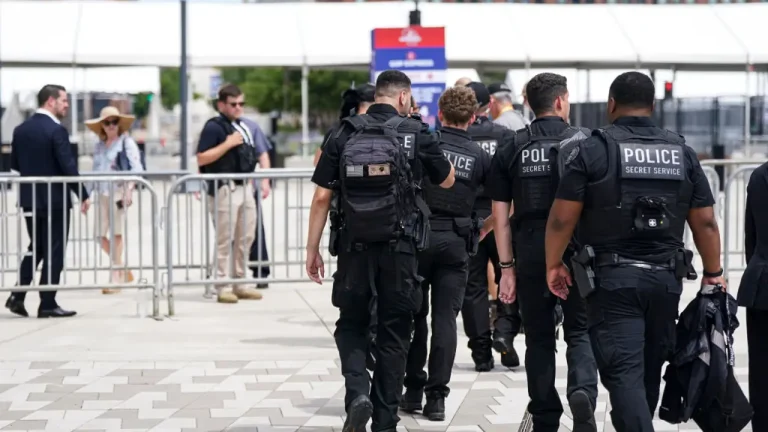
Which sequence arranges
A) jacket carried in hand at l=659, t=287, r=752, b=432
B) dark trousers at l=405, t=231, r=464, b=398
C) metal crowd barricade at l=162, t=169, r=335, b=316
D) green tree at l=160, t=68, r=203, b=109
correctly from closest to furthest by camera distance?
jacket carried in hand at l=659, t=287, r=752, b=432 → dark trousers at l=405, t=231, r=464, b=398 → metal crowd barricade at l=162, t=169, r=335, b=316 → green tree at l=160, t=68, r=203, b=109

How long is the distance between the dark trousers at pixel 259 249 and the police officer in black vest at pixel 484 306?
A: 3331 millimetres

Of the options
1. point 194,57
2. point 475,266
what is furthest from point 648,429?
point 194,57

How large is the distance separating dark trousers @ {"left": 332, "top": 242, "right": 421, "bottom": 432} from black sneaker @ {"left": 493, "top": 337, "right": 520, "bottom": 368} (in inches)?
82.0

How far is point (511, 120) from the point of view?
9.27 meters

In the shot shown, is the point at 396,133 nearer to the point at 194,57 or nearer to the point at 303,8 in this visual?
the point at 194,57

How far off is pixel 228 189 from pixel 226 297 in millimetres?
1008

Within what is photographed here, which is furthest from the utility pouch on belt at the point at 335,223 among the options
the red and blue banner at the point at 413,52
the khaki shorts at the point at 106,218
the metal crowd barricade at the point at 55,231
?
the red and blue banner at the point at 413,52

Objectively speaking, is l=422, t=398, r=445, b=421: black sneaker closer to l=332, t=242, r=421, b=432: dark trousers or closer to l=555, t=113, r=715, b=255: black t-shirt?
l=332, t=242, r=421, b=432: dark trousers

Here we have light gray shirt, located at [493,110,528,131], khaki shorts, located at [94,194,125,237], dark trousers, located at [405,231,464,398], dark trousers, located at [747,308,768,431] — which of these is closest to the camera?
dark trousers, located at [747,308,768,431]

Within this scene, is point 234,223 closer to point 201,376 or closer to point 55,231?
point 55,231

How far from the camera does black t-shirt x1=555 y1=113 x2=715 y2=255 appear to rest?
16.4 ft

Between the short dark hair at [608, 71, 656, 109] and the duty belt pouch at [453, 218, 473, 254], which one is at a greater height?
the short dark hair at [608, 71, 656, 109]

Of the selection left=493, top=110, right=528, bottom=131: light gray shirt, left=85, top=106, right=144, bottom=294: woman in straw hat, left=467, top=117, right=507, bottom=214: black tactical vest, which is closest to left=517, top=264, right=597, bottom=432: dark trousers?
left=467, top=117, right=507, bottom=214: black tactical vest

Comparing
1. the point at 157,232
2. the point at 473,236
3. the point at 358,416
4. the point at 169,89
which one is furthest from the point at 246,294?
the point at 169,89
